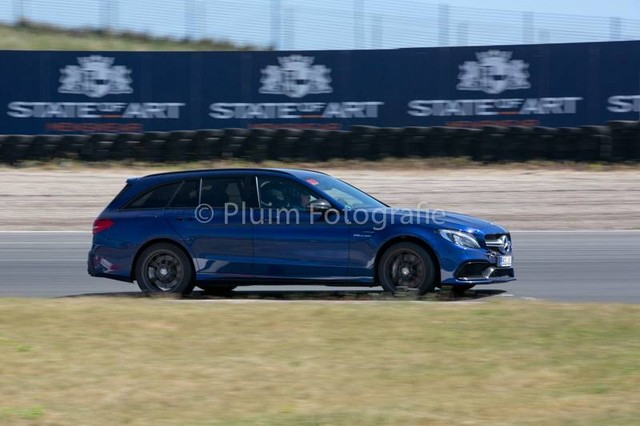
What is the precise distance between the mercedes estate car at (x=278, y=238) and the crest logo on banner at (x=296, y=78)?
629 inches

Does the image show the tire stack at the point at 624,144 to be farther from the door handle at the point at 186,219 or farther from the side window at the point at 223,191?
the door handle at the point at 186,219

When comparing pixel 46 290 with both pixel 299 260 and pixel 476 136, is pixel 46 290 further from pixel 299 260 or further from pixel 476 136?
pixel 476 136

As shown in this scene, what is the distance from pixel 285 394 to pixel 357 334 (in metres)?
1.73

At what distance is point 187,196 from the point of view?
11.7 metres

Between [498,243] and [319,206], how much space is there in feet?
6.49

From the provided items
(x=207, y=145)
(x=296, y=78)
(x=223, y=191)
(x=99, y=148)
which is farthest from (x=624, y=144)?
(x=223, y=191)

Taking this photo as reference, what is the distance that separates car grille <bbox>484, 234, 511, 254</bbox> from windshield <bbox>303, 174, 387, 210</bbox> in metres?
1.32

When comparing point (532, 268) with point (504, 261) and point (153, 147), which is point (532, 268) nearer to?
point (504, 261)

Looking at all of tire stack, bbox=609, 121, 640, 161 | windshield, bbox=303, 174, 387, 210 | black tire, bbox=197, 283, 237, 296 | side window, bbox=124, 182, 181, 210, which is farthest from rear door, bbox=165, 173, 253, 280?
tire stack, bbox=609, 121, 640, 161

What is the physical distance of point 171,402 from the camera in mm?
6609

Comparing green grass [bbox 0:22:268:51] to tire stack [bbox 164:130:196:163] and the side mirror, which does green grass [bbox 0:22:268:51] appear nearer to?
tire stack [bbox 164:130:196:163]

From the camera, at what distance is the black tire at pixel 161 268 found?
1144 centimetres

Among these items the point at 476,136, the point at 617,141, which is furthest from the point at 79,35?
the point at 617,141

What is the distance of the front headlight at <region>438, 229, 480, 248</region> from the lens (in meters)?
10.8
